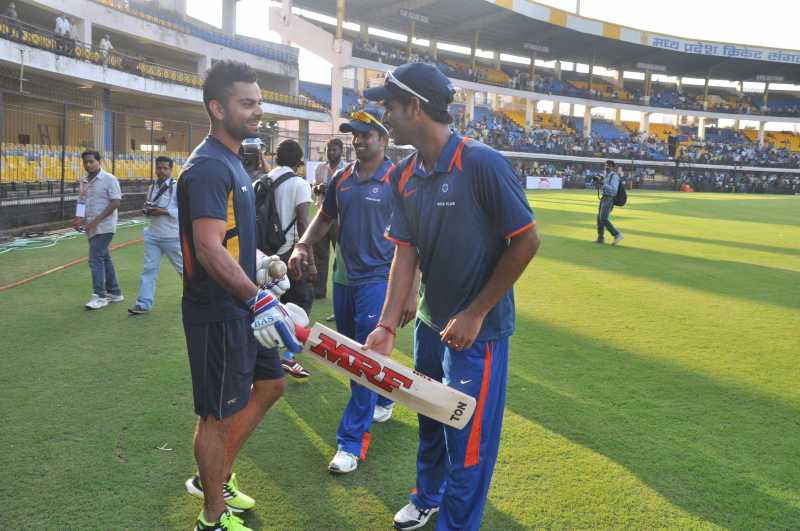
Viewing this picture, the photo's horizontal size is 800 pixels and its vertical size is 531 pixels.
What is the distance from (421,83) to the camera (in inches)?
92.0

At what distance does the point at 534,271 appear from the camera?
10.6 metres

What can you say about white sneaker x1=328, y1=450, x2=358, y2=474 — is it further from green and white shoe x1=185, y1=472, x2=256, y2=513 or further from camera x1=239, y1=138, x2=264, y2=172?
camera x1=239, y1=138, x2=264, y2=172

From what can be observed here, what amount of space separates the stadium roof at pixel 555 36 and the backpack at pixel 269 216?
1794 inches

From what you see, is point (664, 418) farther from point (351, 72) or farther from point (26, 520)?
point (351, 72)

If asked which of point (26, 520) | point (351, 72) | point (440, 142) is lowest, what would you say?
point (26, 520)

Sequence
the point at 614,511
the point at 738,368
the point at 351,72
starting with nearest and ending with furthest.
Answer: the point at 614,511 → the point at 738,368 → the point at 351,72

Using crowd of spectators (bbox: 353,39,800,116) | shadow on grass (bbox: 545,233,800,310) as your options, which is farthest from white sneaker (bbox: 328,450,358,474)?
crowd of spectators (bbox: 353,39,800,116)

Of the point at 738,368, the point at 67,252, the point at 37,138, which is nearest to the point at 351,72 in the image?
the point at 37,138

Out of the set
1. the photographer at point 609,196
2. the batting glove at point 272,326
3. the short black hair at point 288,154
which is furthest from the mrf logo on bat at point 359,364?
the photographer at point 609,196

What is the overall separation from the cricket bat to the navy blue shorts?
0.38 m

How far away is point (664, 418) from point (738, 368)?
1627mm

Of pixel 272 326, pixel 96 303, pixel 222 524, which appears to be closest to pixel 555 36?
pixel 96 303

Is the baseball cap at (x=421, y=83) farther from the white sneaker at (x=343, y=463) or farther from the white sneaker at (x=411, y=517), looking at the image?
the white sneaker at (x=343, y=463)

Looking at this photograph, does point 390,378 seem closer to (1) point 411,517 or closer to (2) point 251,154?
(1) point 411,517
